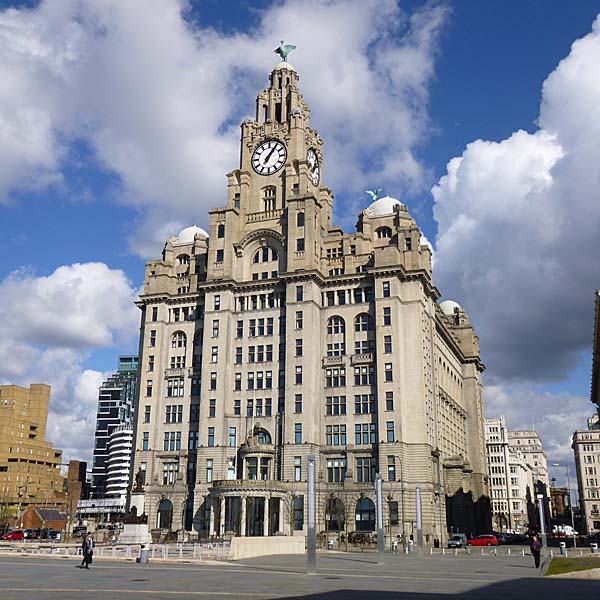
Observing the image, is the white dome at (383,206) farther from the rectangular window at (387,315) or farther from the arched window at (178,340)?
the arched window at (178,340)

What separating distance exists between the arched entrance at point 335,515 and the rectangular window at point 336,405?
40.5 feet

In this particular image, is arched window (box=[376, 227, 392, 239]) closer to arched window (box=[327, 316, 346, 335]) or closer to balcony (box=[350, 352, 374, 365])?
arched window (box=[327, 316, 346, 335])

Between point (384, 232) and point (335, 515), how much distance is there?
149 ft

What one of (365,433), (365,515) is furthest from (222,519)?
(365,433)

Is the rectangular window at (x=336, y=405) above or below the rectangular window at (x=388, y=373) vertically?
below

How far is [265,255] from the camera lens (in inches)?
4513

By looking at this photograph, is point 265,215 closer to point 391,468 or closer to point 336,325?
point 336,325

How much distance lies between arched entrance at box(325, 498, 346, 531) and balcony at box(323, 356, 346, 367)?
63.3ft

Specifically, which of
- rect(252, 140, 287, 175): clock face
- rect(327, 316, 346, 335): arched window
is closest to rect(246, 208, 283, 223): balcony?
rect(252, 140, 287, 175): clock face

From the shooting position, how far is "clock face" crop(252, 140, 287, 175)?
120938mm

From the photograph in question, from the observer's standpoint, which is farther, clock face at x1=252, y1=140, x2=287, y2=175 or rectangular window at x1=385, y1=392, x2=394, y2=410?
clock face at x1=252, y1=140, x2=287, y2=175

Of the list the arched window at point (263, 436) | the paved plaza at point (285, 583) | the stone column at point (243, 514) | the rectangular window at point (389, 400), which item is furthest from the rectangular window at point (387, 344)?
the paved plaza at point (285, 583)

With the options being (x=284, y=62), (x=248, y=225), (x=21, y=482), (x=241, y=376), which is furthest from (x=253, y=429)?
(x=21, y=482)

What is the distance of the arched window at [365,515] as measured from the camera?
96438mm
